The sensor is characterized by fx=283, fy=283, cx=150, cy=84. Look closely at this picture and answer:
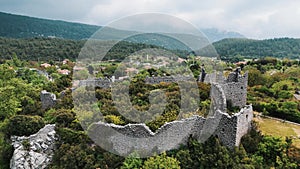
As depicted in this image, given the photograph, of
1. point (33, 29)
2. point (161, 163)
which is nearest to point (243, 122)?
point (161, 163)

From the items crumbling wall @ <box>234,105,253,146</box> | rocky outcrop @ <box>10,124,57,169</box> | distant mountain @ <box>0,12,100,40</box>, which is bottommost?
rocky outcrop @ <box>10,124,57,169</box>

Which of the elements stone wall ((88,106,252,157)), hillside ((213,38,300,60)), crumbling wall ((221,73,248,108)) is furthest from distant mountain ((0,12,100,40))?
stone wall ((88,106,252,157))

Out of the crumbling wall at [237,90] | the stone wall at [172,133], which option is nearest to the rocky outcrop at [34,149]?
the stone wall at [172,133]

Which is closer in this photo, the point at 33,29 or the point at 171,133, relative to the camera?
the point at 171,133

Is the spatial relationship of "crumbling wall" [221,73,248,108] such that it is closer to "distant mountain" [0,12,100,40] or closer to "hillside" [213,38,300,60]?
"hillside" [213,38,300,60]

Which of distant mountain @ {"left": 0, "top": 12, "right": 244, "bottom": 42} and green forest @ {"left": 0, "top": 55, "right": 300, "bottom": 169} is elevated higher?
distant mountain @ {"left": 0, "top": 12, "right": 244, "bottom": 42}

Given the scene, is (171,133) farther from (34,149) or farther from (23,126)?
(23,126)

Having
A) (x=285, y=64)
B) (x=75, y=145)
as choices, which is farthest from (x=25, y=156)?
(x=285, y=64)
